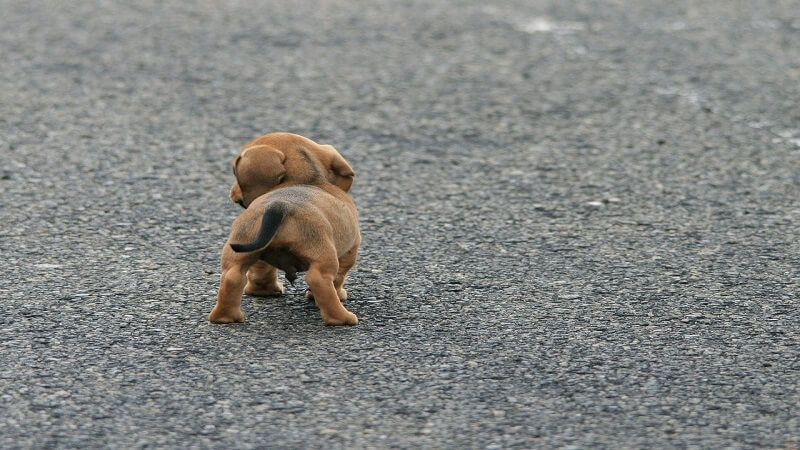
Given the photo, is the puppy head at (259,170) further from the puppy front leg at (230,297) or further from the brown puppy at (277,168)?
the puppy front leg at (230,297)

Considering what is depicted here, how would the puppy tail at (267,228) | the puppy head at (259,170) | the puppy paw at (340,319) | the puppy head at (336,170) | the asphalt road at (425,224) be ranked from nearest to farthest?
the asphalt road at (425,224)
the puppy tail at (267,228)
the puppy paw at (340,319)
the puppy head at (259,170)
the puppy head at (336,170)

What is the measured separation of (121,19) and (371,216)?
480cm

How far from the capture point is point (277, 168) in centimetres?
430

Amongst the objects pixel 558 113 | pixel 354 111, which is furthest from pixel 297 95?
pixel 558 113

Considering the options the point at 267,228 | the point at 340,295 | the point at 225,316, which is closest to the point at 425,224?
the point at 340,295

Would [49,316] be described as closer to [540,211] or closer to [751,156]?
[540,211]

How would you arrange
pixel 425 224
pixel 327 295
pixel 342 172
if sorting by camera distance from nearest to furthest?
pixel 327 295, pixel 342 172, pixel 425 224

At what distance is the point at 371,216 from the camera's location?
566cm

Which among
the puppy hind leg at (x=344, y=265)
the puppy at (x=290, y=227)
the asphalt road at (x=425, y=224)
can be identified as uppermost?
the puppy at (x=290, y=227)

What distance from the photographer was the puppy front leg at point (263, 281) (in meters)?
4.43

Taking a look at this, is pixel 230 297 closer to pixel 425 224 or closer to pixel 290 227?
pixel 290 227

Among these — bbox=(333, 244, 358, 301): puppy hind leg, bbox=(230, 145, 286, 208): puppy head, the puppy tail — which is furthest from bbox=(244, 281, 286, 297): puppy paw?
the puppy tail

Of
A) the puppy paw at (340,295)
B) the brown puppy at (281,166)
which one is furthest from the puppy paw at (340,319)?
the brown puppy at (281,166)

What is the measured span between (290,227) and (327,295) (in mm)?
261
